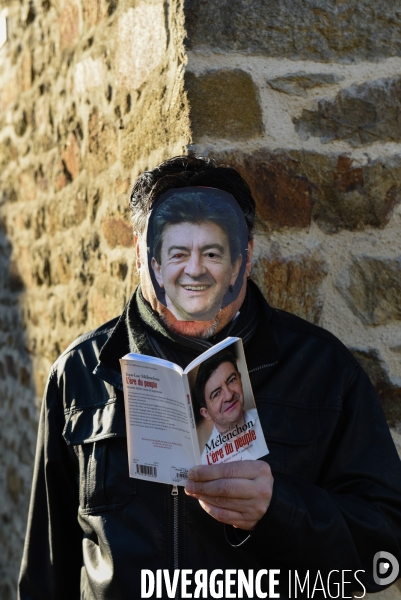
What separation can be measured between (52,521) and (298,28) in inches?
58.8

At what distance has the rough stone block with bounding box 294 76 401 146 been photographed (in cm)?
214

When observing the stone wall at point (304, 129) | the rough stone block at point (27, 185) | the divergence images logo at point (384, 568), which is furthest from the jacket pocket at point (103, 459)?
the rough stone block at point (27, 185)

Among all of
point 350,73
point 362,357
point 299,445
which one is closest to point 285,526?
point 299,445

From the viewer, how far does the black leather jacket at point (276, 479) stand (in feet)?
4.70

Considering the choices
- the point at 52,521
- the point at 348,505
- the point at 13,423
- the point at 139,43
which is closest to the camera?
the point at 348,505

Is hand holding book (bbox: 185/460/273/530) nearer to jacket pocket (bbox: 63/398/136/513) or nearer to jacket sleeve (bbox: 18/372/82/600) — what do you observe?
jacket pocket (bbox: 63/398/136/513)

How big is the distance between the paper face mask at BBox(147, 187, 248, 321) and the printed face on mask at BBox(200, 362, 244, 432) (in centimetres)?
16

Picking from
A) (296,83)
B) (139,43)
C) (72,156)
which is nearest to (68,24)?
(72,156)

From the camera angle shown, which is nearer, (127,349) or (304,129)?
(127,349)

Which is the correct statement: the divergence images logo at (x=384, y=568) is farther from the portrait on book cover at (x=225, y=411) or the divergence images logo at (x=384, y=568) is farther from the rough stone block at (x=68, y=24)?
the rough stone block at (x=68, y=24)

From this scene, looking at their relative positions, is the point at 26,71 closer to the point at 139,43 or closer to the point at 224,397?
the point at 139,43

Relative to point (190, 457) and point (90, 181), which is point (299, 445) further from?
point (90, 181)

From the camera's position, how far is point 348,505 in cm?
147

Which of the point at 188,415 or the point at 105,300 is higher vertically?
the point at 105,300
